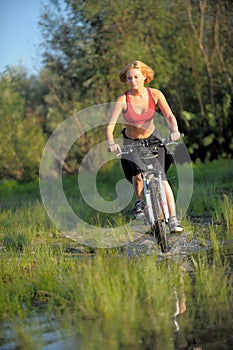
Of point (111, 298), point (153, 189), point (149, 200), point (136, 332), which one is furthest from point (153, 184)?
point (136, 332)

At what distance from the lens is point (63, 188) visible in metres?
16.4

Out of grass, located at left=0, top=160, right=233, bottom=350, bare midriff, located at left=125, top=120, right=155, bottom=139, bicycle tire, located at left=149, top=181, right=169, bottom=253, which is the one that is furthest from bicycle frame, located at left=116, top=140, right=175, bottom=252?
grass, located at left=0, top=160, right=233, bottom=350

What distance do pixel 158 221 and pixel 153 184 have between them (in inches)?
14.6

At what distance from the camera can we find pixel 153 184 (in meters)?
7.13

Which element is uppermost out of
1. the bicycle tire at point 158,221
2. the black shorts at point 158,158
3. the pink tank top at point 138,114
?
the pink tank top at point 138,114

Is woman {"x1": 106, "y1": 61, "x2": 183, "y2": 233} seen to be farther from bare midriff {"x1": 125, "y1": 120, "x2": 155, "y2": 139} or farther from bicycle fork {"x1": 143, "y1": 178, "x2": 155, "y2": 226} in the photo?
bicycle fork {"x1": 143, "y1": 178, "x2": 155, "y2": 226}

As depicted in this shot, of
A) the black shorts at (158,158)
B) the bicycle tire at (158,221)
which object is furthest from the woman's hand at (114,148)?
the bicycle tire at (158,221)

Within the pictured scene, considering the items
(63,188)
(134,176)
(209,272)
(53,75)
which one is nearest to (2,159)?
(53,75)

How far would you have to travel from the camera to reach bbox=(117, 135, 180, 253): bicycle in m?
7.06

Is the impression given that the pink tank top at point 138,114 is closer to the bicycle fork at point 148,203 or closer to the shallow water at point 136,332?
the bicycle fork at point 148,203

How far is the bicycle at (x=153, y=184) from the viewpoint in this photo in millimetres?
7062

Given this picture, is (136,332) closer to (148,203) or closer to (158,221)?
(158,221)

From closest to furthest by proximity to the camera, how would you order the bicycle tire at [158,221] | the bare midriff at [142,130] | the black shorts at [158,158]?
the bicycle tire at [158,221], the black shorts at [158,158], the bare midriff at [142,130]

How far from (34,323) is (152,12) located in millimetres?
16393
